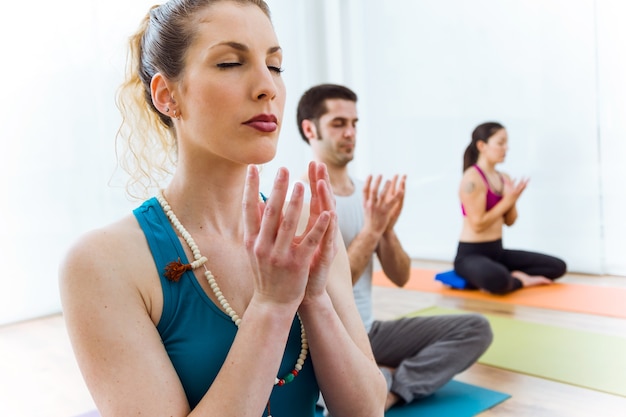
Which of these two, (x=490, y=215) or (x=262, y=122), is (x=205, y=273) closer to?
(x=262, y=122)

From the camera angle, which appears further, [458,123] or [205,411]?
[458,123]

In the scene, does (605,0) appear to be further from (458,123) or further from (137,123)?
(137,123)

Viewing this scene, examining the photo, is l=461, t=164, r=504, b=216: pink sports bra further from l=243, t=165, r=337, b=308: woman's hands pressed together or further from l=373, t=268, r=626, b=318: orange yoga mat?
l=243, t=165, r=337, b=308: woman's hands pressed together

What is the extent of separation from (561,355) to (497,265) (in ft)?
4.42

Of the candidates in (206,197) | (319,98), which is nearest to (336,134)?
(319,98)

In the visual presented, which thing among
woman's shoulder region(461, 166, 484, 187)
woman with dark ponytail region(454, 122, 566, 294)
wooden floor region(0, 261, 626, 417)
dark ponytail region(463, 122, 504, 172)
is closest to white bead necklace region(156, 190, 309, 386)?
wooden floor region(0, 261, 626, 417)

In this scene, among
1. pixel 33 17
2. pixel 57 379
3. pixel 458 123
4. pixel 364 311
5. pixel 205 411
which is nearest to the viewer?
pixel 205 411

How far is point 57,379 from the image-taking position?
2869 millimetres

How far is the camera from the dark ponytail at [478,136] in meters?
4.36

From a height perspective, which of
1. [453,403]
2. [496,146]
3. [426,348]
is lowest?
[453,403]

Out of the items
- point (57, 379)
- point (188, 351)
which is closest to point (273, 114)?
point (188, 351)

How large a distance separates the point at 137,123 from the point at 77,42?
9.93ft

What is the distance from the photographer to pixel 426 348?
7.96ft

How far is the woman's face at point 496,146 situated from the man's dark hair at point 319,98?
1858mm
